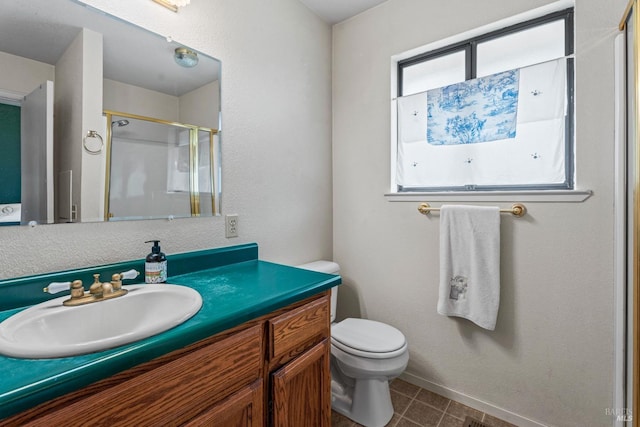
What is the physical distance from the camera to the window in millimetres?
1500

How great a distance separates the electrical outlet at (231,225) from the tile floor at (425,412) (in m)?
1.16

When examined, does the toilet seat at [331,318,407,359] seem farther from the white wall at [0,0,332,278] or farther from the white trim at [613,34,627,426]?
the white trim at [613,34,627,426]

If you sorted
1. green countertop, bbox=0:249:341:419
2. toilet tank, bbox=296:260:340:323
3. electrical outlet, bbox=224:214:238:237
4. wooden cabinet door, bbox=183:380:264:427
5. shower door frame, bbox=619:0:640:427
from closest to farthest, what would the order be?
green countertop, bbox=0:249:341:419, wooden cabinet door, bbox=183:380:264:427, shower door frame, bbox=619:0:640:427, electrical outlet, bbox=224:214:238:237, toilet tank, bbox=296:260:340:323

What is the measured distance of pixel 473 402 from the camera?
5.62ft

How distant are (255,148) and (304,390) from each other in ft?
4.01

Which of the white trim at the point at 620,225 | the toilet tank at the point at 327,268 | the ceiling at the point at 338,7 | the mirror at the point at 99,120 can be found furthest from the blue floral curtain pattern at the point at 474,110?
the mirror at the point at 99,120

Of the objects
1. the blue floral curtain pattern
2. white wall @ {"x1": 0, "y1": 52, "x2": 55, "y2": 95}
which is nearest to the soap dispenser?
white wall @ {"x1": 0, "y1": 52, "x2": 55, "y2": 95}

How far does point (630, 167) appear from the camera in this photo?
1.19 meters

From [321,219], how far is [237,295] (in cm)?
122

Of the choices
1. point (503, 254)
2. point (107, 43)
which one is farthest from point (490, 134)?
point (107, 43)

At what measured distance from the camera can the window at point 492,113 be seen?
1.50m

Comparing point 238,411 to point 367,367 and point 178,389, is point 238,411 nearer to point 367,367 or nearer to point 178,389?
point 178,389

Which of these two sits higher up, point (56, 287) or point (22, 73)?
point (22, 73)

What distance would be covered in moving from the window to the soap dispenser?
4.86 feet
